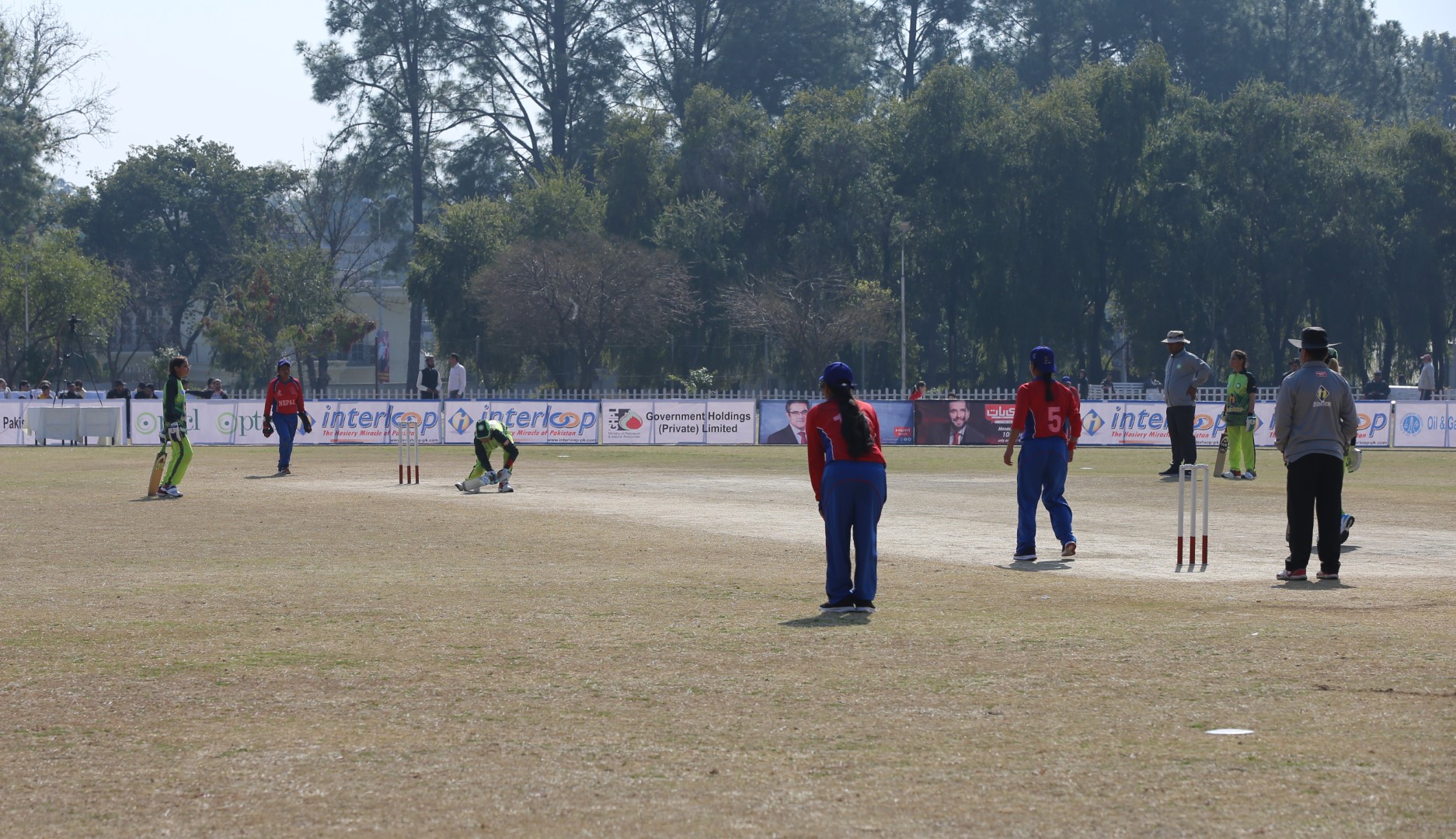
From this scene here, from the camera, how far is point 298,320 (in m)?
76.6

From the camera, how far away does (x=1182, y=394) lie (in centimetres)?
2383

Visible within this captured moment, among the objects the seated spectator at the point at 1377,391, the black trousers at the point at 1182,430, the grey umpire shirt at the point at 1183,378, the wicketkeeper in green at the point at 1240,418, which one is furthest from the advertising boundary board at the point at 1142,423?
the black trousers at the point at 1182,430

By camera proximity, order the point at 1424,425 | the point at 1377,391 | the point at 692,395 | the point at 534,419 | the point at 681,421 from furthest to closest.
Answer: the point at 1377,391 < the point at 692,395 < the point at 681,421 < the point at 534,419 < the point at 1424,425

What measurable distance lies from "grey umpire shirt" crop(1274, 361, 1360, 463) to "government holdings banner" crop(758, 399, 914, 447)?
2795cm

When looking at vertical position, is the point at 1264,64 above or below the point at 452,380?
above

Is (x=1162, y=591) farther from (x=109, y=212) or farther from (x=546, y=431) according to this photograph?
(x=109, y=212)

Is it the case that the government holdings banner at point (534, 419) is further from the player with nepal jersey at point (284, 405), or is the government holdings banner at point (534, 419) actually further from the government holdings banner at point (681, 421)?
the player with nepal jersey at point (284, 405)

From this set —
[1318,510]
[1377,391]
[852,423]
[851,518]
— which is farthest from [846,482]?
[1377,391]

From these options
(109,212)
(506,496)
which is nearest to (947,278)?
(506,496)

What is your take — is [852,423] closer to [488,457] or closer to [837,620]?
[837,620]

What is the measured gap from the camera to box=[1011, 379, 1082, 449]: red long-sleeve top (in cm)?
1373

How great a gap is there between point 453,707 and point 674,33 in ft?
252

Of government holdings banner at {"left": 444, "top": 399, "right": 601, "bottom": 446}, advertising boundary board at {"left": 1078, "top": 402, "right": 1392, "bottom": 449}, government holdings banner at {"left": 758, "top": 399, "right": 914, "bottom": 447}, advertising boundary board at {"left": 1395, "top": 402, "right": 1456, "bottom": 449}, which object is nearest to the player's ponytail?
government holdings banner at {"left": 758, "top": 399, "right": 914, "bottom": 447}

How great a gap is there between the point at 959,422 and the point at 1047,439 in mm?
27565
